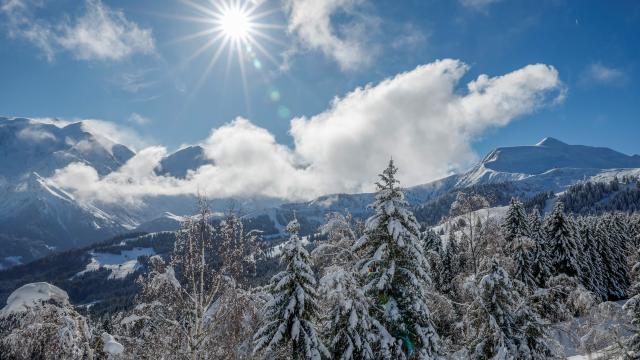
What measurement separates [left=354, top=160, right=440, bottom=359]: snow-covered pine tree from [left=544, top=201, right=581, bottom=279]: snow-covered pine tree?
1359 inches

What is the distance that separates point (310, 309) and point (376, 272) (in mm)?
3577

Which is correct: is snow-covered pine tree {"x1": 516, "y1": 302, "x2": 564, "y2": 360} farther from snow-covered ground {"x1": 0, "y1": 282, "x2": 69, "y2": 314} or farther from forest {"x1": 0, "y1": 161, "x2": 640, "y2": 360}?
snow-covered ground {"x1": 0, "y1": 282, "x2": 69, "y2": 314}

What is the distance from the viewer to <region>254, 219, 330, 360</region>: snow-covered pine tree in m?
16.9

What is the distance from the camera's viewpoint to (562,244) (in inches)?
1809

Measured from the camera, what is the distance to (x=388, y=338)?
679 inches

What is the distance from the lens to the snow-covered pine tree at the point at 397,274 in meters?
18.0

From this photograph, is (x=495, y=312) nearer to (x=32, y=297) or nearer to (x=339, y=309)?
(x=339, y=309)

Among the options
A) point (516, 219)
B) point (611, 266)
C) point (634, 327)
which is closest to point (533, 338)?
point (634, 327)

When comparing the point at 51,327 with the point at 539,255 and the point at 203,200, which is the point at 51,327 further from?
the point at 539,255

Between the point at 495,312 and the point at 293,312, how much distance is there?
9498mm

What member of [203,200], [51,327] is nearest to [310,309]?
[203,200]

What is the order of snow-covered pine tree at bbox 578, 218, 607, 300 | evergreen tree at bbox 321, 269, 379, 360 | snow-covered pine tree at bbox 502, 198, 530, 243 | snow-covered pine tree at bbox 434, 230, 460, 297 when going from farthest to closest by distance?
1. snow-covered pine tree at bbox 434, 230, 460, 297
2. snow-covered pine tree at bbox 578, 218, 607, 300
3. snow-covered pine tree at bbox 502, 198, 530, 243
4. evergreen tree at bbox 321, 269, 379, 360

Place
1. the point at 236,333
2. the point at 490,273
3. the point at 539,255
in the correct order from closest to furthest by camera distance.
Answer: the point at 236,333 → the point at 490,273 → the point at 539,255

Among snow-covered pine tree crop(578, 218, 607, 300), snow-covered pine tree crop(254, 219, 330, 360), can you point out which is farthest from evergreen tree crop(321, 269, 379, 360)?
snow-covered pine tree crop(578, 218, 607, 300)
